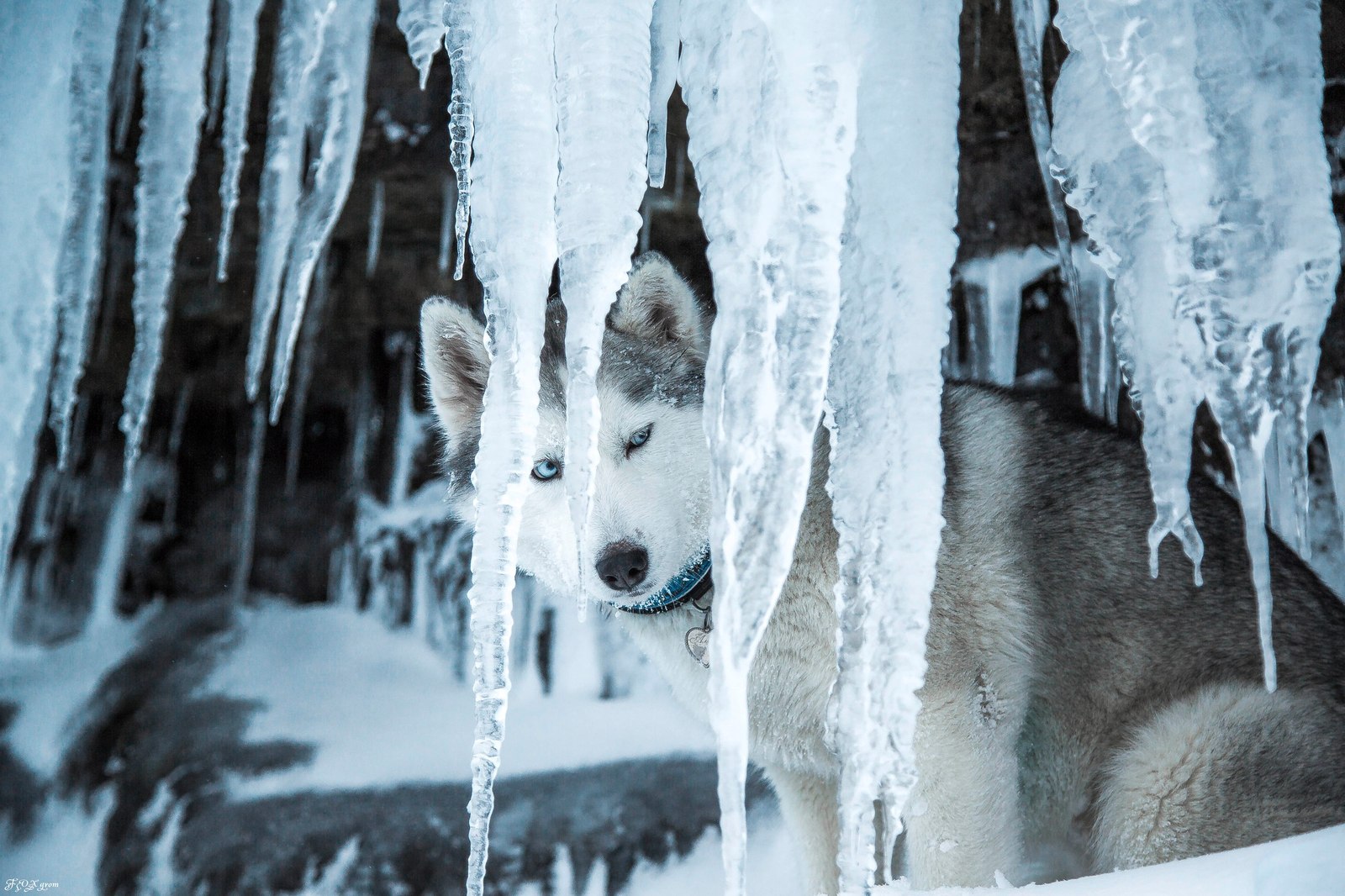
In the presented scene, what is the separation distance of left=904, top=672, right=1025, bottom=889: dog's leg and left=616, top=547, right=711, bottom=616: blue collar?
63cm

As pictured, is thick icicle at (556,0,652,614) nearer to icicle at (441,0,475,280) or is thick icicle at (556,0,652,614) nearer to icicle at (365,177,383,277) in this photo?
icicle at (441,0,475,280)

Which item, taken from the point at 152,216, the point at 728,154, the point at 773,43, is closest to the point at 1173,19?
the point at 773,43

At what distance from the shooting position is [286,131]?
287cm

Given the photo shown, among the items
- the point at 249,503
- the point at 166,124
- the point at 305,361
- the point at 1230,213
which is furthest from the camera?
the point at 249,503

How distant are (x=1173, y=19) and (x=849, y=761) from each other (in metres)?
1.60

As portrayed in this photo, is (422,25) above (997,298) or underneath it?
above

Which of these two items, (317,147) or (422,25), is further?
(317,147)

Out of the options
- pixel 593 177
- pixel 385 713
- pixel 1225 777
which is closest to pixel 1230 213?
pixel 1225 777

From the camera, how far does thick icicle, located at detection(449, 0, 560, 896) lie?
6.43 ft

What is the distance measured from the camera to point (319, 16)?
105 inches

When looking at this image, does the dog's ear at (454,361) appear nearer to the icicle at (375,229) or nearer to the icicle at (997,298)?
the icicle at (375,229)

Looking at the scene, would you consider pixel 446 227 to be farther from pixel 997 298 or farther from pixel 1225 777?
pixel 1225 777

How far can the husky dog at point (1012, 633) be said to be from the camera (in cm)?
203

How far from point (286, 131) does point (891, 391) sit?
2.08m
